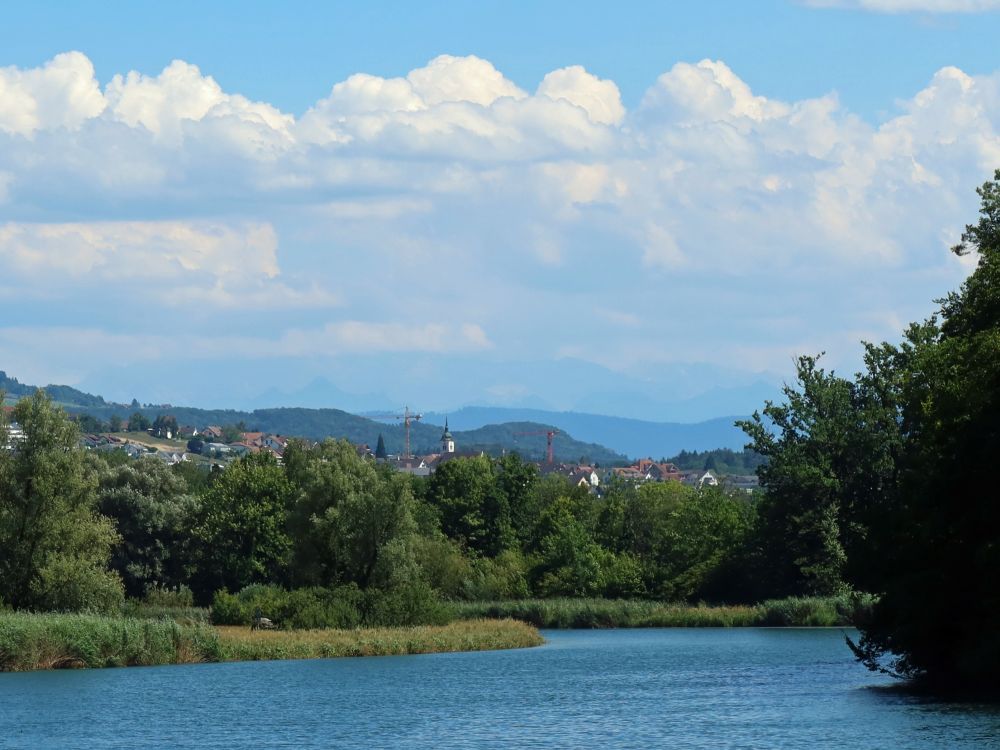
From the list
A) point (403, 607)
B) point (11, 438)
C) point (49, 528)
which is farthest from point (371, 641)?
point (11, 438)

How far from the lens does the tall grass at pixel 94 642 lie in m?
59.4

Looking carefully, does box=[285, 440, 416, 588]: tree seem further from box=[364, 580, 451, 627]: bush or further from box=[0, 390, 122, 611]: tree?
box=[0, 390, 122, 611]: tree

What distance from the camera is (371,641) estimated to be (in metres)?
74.1

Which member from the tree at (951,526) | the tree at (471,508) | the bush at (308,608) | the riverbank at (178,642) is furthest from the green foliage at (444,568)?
the tree at (951,526)

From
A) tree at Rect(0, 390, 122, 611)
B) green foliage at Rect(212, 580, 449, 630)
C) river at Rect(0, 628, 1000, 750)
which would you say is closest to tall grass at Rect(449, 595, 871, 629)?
green foliage at Rect(212, 580, 449, 630)

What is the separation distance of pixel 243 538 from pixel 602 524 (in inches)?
1301

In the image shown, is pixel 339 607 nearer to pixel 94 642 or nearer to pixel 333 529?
pixel 333 529

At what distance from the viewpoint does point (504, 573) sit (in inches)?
4520

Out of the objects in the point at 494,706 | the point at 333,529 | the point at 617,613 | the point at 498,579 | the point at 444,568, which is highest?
the point at 333,529

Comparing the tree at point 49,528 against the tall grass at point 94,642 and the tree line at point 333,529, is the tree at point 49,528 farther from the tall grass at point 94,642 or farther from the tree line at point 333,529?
the tall grass at point 94,642

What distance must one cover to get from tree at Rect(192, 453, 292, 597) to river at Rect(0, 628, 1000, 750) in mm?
30980

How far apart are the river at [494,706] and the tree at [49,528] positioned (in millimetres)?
7809

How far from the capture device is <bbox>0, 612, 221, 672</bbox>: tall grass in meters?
59.4

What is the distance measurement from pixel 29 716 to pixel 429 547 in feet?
192
